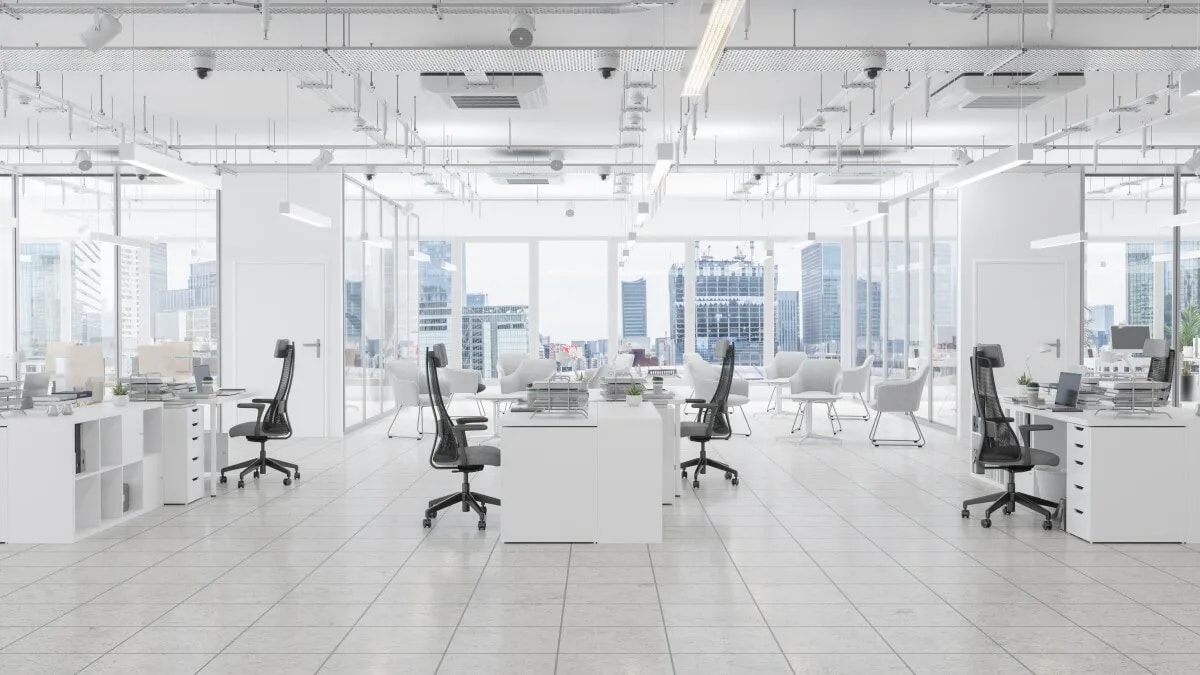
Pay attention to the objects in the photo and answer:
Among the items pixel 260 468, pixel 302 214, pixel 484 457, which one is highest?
pixel 302 214

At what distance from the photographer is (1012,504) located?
670 centimetres

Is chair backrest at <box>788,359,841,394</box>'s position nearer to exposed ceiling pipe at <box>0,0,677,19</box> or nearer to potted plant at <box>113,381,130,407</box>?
exposed ceiling pipe at <box>0,0,677,19</box>

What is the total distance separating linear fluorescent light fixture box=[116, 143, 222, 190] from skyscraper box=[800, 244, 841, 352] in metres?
11.7

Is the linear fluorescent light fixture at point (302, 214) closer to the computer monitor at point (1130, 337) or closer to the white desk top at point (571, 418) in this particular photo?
the white desk top at point (571, 418)

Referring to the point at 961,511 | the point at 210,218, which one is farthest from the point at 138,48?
the point at 210,218

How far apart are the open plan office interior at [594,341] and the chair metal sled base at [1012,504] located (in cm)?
7

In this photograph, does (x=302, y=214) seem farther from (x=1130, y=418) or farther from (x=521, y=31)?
(x=1130, y=418)

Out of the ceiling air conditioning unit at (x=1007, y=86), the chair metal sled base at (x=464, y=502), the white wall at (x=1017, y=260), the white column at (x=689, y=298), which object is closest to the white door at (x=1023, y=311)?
the white wall at (x=1017, y=260)

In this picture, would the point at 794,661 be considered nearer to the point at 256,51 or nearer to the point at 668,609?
the point at 668,609

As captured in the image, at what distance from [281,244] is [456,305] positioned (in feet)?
18.8

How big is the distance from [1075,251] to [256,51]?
31.5 ft

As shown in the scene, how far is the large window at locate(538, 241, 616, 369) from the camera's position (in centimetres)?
1744

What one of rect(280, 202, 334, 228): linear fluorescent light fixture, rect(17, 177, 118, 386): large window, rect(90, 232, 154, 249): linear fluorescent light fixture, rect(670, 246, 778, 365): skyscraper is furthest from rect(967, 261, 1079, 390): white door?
rect(17, 177, 118, 386): large window

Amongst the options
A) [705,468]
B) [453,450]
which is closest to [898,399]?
[705,468]
